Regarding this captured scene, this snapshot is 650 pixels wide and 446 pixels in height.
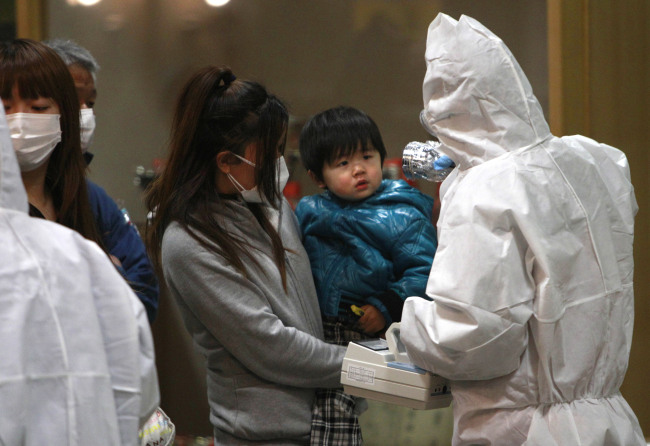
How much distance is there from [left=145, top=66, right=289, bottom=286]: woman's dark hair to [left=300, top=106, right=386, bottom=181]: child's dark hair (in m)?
0.26

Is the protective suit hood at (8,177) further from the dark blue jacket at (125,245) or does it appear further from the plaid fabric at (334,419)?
the plaid fabric at (334,419)

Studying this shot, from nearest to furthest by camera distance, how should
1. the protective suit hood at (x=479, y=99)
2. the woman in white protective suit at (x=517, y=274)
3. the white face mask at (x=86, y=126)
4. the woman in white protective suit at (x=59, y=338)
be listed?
the woman in white protective suit at (x=59, y=338) < the woman in white protective suit at (x=517, y=274) < the protective suit hood at (x=479, y=99) < the white face mask at (x=86, y=126)

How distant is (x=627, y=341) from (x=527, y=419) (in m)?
0.33

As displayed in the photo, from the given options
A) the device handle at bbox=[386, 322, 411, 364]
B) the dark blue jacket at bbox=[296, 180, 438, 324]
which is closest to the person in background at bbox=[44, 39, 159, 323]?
the dark blue jacket at bbox=[296, 180, 438, 324]

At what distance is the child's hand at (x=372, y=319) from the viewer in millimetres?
2258

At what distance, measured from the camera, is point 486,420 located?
1831mm

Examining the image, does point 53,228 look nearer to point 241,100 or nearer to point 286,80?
point 241,100

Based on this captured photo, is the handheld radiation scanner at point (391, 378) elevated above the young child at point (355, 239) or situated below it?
below

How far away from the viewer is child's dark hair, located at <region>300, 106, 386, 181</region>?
8.11 feet

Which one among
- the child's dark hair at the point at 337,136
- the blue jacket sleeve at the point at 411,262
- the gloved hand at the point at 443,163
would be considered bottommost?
the blue jacket sleeve at the point at 411,262

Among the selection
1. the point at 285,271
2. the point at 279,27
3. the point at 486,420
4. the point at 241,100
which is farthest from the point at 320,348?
the point at 279,27

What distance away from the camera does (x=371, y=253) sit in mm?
2309

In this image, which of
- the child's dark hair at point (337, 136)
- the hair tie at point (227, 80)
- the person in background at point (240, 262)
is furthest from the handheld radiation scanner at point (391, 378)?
the hair tie at point (227, 80)

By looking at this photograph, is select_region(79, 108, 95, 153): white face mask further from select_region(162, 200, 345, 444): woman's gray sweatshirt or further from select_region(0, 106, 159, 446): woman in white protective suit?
select_region(0, 106, 159, 446): woman in white protective suit
